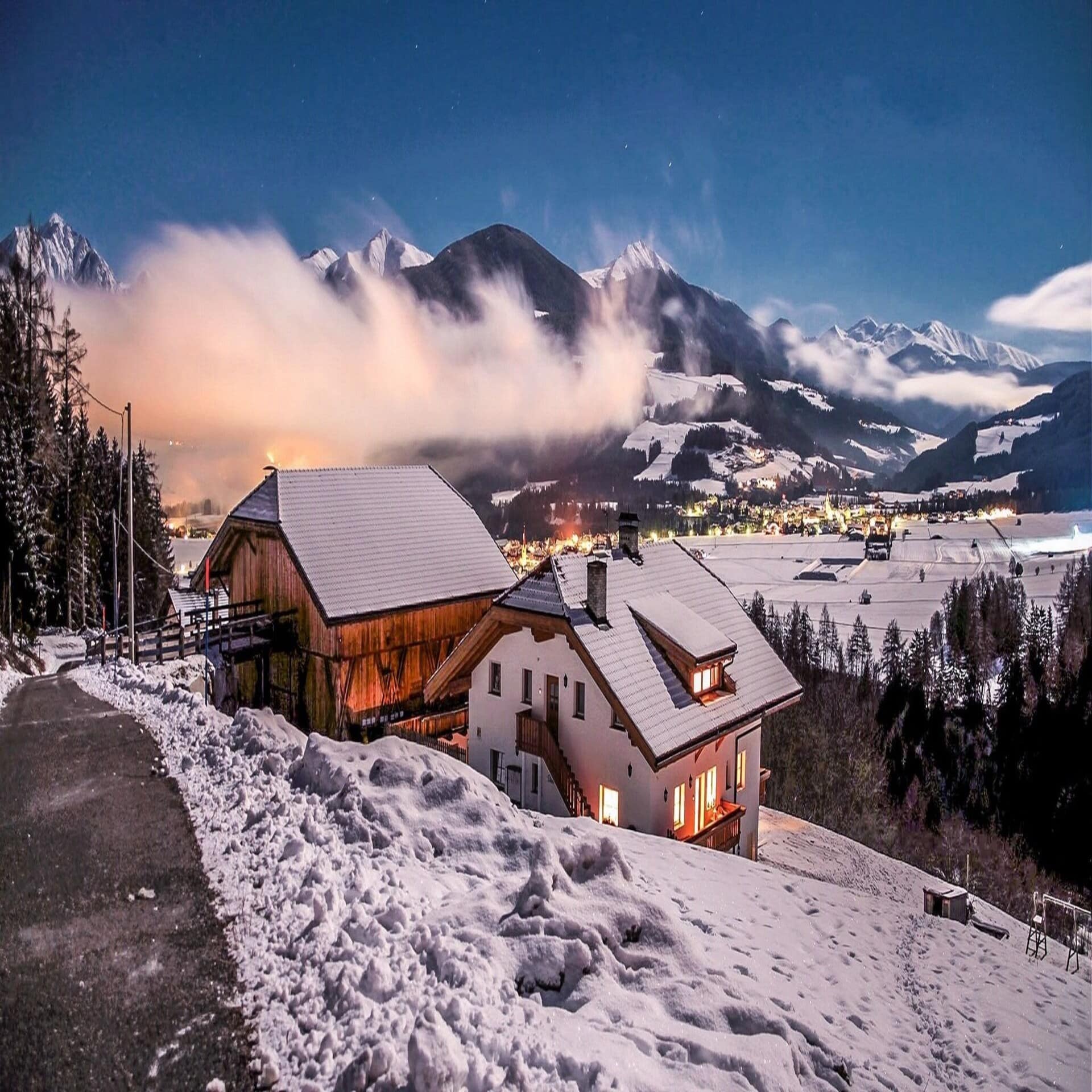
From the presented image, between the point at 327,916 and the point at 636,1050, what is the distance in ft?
6.74

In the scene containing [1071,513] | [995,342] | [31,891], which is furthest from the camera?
[1071,513]

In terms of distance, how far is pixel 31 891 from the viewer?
4.28m

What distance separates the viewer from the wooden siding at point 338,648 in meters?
14.5

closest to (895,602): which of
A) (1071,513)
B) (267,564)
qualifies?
(1071,513)

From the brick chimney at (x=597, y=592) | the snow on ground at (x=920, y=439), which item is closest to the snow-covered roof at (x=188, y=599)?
the brick chimney at (x=597, y=592)

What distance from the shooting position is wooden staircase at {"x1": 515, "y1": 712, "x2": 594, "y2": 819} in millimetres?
12391

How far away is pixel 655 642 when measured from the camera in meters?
13.2

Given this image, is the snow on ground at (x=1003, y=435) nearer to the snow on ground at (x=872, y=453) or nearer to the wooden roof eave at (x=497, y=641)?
the wooden roof eave at (x=497, y=641)

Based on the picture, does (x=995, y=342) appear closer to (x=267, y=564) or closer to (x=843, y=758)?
(x=267, y=564)

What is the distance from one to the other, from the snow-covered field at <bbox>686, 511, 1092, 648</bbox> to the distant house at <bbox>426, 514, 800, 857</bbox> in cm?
2334

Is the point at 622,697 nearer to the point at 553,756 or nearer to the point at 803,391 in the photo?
the point at 553,756

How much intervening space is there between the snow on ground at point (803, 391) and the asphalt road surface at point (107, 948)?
404 ft

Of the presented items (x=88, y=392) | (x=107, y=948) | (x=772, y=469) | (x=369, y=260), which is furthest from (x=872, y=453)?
(x=107, y=948)

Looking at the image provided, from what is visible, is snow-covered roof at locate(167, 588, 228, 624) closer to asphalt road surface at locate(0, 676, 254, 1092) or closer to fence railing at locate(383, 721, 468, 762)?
fence railing at locate(383, 721, 468, 762)
